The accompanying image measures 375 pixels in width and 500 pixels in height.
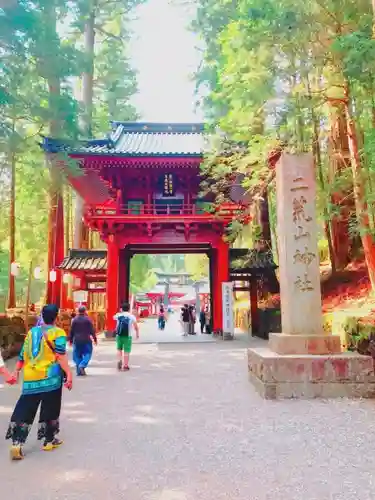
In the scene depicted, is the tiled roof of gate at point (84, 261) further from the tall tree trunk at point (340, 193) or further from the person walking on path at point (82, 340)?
the tall tree trunk at point (340, 193)

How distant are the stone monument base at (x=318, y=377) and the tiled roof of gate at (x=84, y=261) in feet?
42.4

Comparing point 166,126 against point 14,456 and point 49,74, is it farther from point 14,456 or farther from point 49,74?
point 14,456

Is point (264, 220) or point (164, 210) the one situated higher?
point (264, 220)

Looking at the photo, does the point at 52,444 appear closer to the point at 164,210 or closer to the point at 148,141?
the point at 164,210

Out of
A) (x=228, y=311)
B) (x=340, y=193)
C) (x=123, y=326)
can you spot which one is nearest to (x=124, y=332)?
(x=123, y=326)

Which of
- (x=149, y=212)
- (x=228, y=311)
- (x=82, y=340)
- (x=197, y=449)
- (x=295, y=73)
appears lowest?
(x=197, y=449)

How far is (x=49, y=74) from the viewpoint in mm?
10812

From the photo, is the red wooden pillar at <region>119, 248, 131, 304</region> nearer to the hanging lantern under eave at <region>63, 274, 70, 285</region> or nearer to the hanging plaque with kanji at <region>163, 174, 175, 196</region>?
the hanging lantern under eave at <region>63, 274, 70, 285</region>

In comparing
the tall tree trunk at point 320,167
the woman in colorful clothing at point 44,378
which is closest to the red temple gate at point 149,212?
the tall tree trunk at point 320,167

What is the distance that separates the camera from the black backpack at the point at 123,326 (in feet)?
28.9

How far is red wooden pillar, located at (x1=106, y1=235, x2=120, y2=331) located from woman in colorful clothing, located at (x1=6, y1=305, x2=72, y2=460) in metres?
11.8

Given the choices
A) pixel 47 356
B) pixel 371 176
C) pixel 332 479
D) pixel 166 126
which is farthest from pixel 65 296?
pixel 332 479

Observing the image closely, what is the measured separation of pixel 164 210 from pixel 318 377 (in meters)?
11.7

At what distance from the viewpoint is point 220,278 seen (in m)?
16.4
